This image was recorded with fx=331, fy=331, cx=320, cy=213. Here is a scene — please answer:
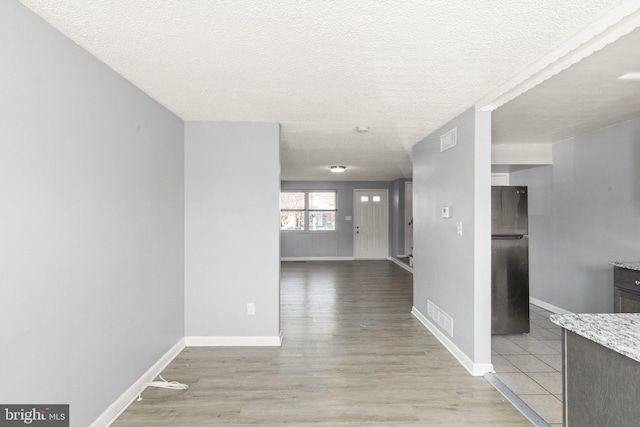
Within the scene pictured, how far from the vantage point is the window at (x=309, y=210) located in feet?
32.0

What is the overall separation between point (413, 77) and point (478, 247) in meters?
1.50

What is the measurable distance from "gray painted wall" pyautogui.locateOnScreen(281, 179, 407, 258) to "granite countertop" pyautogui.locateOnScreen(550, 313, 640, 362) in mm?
8352

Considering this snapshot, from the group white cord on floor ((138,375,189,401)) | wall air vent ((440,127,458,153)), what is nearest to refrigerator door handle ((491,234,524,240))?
wall air vent ((440,127,458,153))

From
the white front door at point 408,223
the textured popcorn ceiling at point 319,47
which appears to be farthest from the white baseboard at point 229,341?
the white front door at point 408,223

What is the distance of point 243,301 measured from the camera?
342 cm

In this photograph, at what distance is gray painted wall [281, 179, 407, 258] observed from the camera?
971 centimetres

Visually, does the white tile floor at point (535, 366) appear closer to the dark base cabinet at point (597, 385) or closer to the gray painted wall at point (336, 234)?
the dark base cabinet at point (597, 385)

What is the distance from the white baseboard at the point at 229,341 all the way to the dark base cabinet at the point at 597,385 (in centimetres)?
263

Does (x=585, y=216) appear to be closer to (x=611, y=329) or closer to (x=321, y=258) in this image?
(x=611, y=329)

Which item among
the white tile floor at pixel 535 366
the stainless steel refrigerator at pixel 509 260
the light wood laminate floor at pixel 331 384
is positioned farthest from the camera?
the stainless steel refrigerator at pixel 509 260

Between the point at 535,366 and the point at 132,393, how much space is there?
3.35m

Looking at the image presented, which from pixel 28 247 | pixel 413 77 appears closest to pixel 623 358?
pixel 413 77

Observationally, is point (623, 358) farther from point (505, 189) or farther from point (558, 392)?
point (505, 189)

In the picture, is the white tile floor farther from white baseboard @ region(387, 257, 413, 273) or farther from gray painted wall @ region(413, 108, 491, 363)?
white baseboard @ region(387, 257, 413, 273)
